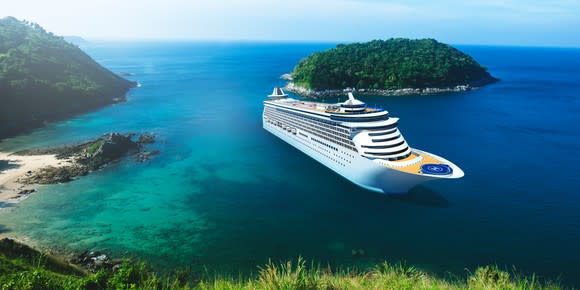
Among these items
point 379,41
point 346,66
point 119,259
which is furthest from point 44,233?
point 379,41

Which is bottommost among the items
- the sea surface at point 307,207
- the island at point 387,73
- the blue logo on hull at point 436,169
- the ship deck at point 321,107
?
the sea surface at point 307,207

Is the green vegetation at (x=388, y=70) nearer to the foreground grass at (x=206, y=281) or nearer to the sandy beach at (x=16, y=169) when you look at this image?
the sandy beach at (x=16, y=169)

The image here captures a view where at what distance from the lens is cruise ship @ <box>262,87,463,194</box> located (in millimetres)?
31875

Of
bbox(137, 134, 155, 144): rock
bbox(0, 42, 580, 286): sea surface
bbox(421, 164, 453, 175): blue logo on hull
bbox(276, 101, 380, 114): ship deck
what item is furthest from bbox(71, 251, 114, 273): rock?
bbox(137, 134, 155, 144): rock

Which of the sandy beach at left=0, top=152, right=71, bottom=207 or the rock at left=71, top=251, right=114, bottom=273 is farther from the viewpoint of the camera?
the sandy beach at left=0, top=152, right=71, bottom=207

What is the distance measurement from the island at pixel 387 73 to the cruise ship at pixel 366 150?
48.8m

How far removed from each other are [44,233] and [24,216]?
4.71 meters

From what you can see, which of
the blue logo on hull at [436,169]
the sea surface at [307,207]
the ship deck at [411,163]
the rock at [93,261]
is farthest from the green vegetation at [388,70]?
the rock at [93,261]

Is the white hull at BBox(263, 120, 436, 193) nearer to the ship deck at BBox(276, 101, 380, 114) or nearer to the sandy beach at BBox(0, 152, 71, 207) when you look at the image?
the ship deck at BBox(276, 101, 380, 114)

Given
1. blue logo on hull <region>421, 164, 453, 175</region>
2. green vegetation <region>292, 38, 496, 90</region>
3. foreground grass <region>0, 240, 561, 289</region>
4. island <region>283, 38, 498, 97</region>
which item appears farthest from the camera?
green vegetation <region>292, 38, 496, 90</region>

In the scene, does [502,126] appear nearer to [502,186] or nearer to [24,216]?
[502,186]

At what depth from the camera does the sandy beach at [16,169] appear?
115 feet

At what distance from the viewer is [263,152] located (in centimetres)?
4784

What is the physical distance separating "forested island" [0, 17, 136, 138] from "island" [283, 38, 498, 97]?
51355mm
